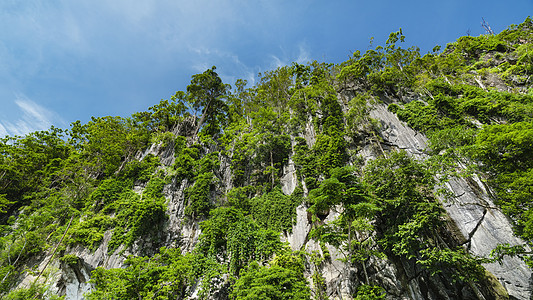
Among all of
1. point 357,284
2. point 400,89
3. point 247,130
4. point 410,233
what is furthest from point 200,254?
point 400,89

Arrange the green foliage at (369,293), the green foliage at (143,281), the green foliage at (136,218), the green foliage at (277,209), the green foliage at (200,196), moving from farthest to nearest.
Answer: the green foliage at (200,196) → the green foliage at (277,209) → the green foliage at (136,218) → the green foliage at (143,281) → the green foliage at (369,293)

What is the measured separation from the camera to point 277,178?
62.5 ft

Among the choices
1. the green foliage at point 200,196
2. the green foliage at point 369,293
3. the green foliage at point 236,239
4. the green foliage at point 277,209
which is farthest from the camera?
the green foliage at point 200,196

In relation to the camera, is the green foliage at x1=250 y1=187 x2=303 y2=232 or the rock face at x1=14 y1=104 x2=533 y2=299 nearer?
the rock face at x1=14 y1=104 x2=533 y2=299

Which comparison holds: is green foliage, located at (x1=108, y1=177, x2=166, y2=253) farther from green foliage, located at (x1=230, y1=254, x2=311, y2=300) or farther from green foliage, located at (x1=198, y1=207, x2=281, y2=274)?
green foliage, located at (x1=230, y1=254, x2=311, y2=300)

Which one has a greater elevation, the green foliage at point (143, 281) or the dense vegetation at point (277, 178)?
the dense vegetation at point (277, 178)

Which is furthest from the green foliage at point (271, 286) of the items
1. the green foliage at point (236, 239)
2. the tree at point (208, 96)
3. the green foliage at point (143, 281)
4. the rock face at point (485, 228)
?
the tree at point (208, 96)

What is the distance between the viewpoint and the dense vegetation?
1056 cm

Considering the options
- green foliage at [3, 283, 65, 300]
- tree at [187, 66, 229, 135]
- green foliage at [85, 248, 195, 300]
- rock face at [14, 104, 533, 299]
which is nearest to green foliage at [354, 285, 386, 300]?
rock face at [14, 104, 533, 299]

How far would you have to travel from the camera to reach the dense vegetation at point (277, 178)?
10562 millimetres

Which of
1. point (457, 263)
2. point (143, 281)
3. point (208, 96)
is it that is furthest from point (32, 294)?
point (208, 96)

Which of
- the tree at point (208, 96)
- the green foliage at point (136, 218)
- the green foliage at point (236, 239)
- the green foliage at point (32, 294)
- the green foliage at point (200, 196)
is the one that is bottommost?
the green foliage at point (32, 294)

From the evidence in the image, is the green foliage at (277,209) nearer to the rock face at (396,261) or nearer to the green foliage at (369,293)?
the rock face at (396,261)

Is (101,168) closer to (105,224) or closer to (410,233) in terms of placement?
(105,224)
